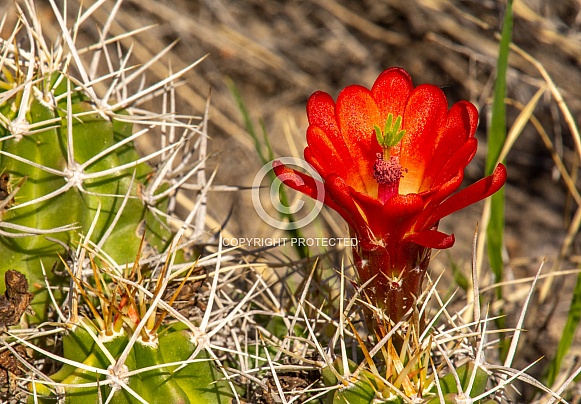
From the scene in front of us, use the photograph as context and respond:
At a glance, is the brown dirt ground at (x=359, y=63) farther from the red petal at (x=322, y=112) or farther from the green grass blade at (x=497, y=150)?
the red petal at (x=322, y=112)

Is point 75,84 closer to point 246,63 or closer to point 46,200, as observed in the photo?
point 46,200

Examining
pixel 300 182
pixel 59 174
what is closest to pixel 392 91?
pixel 300 182

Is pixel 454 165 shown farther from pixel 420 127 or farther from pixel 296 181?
pixel 296 181

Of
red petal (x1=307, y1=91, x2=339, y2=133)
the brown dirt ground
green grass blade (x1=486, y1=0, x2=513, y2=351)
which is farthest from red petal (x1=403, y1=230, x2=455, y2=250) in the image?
the brown dirt ground

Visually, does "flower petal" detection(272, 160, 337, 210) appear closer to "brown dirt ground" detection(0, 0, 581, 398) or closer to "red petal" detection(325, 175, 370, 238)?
"red petal" detection(325, 175, 370, 238)

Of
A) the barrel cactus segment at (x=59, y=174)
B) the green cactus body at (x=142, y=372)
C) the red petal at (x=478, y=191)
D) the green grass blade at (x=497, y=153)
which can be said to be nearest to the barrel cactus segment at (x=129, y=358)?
the green cactus body at (x=142, y=372)

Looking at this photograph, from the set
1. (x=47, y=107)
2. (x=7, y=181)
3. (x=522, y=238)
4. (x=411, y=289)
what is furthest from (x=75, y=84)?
(x=522, y=238)

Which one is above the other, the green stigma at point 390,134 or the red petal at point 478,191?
the green stigma at point 390,134
